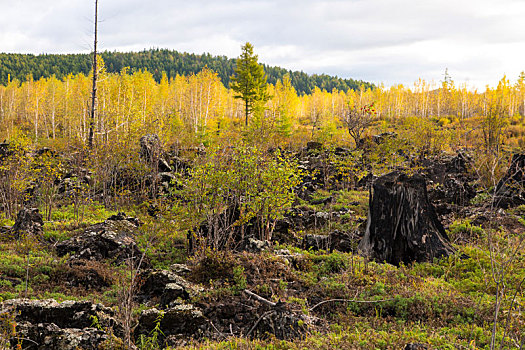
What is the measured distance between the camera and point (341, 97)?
246 ft

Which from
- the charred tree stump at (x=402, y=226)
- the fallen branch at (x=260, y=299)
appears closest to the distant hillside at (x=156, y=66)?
the charred tree stump at (x=402, y=226)

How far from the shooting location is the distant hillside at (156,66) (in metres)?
108

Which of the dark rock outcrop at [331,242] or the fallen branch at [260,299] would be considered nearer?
the fallen branch at [260,299]

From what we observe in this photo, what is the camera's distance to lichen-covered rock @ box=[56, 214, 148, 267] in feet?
26.0

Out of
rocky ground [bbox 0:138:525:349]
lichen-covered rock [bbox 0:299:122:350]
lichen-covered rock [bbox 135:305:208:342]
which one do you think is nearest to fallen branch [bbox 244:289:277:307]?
rocky ground [bbox 0:138:525:349]

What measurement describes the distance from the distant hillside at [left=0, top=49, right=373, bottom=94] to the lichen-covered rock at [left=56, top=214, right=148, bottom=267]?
108 meters

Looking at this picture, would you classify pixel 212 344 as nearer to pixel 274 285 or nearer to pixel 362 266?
pixel 274 285

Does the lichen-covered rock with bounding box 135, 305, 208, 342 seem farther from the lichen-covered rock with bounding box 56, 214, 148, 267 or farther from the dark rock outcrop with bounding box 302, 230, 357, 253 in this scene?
the dark rock outcrop with bounding box 302, 230, 357, 253

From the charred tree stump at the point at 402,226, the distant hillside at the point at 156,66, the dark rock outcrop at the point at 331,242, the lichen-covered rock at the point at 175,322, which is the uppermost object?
the distant hillside at the point at 156,66

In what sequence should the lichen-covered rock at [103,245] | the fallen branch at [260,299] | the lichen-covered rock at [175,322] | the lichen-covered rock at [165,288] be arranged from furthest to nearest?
the lichen-covered rock at [103,245] < the lichen-covered rock at [165,288] < the fallen branch at [260,299] < the lichen-covered rock at [175,322]

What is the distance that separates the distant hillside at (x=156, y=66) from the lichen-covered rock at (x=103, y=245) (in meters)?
108

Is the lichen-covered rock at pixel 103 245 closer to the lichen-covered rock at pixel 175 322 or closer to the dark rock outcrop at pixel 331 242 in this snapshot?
the lichen-covered rock at pixel 175 322

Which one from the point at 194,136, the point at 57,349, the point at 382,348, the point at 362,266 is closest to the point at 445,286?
the point at 362,266

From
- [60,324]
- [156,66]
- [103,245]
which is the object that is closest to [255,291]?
[60,324]
